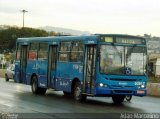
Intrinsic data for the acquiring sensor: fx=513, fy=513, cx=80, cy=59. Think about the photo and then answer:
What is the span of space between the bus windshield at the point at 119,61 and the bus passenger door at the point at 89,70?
493 mm

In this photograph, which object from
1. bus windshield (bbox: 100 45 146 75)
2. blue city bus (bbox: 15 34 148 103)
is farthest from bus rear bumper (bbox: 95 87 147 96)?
Result: bus windshield (bbox: 100 45 146 75)

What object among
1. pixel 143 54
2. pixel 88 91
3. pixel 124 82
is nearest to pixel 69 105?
pixel 88 91

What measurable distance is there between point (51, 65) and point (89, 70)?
14.8 feet

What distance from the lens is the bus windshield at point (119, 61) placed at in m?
19.2

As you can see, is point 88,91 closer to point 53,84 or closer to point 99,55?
point 99,55

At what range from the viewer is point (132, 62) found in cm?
1952

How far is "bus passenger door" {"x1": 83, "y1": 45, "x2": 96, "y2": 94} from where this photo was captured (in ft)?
64.2

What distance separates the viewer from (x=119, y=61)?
1930cm

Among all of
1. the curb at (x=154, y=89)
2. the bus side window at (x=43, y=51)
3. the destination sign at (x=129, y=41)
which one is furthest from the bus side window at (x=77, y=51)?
the curb at (x=154, y=89)

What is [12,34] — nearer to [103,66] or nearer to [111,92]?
[103,66]

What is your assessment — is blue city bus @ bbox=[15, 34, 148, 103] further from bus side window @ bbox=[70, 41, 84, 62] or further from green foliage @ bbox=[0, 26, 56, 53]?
green foliage @ bbox=[0, 26, 56, 53]

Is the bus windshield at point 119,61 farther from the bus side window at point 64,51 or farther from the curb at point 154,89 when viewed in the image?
the curb at point 154,89

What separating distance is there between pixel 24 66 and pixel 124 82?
9631 millimetres

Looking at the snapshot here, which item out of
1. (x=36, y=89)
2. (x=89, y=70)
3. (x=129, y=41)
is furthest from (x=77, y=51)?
(x=36, y=89)
